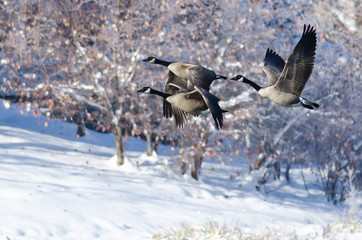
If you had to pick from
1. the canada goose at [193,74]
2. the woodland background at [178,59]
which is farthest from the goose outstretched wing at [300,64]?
the woodland background at [178,59]

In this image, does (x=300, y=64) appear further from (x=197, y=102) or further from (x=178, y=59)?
(x=178, y=59)

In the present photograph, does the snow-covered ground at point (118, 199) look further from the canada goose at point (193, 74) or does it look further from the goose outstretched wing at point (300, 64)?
the goose outstretched wing at point (300, 64)

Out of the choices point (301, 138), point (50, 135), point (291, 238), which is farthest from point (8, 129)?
point (301, 138)

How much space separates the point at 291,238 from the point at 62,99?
7.03m

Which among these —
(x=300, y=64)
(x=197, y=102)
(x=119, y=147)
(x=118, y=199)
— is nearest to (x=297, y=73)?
(x=300, y=64)

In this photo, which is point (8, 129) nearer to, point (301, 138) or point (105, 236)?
point (105, 236)

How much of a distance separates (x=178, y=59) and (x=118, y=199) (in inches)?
237

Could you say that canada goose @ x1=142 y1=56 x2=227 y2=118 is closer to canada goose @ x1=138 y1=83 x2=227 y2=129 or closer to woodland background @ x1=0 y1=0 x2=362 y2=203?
canada goose @ x1=138 y1=83 x2=227 y2=129

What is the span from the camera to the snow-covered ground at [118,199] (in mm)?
8219

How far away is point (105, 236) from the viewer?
26.3ft

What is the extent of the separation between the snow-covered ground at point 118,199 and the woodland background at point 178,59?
1.09 m

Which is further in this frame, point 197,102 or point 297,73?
point 297,73

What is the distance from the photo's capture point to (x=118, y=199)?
34.0ft

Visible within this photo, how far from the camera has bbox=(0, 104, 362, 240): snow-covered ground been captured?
8219 mm
